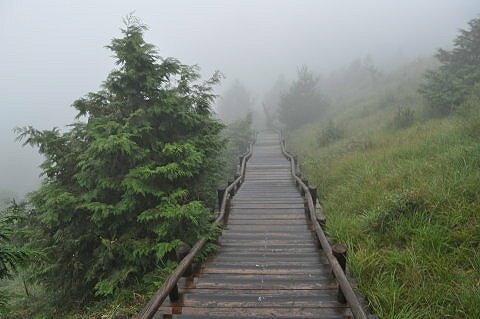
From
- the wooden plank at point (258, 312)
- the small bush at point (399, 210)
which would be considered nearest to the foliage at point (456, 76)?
the small bush at point (399, 210)

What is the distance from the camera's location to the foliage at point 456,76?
15156 millimetres

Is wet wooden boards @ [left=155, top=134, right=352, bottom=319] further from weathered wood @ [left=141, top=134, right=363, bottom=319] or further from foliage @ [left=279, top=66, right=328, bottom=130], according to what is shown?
foliage @ [left=279, top=66, right=328, bottom=130]

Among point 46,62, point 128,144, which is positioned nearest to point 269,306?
point 128,144

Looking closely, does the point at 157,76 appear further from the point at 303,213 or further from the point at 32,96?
the point at 32,96

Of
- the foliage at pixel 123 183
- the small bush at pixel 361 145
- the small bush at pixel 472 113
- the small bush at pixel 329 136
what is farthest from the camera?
the small bush at pixel 329 136

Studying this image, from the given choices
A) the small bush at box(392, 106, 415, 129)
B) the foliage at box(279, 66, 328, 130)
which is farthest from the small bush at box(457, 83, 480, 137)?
the foliage at box(279, 66, 328, 130)

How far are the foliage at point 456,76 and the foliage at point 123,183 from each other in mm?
12933

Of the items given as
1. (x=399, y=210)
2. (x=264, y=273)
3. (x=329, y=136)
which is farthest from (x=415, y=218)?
(x=329, y=136)

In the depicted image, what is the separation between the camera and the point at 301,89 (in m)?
34.4

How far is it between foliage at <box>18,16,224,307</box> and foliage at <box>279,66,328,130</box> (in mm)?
26733

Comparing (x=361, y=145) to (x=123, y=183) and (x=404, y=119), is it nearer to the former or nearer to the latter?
(x=404, y=119)

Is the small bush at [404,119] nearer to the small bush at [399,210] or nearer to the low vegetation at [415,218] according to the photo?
the low vegetation at [415,218]

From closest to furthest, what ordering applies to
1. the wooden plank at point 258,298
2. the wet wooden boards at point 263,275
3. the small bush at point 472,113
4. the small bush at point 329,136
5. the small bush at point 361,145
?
the wet wooden boards at point 263,275
the wooden plank at point 258,298
the small bush at point 472,113
the small bush at point 361,145
the small bush at point 329,136

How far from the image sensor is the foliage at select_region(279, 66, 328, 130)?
112 ft
